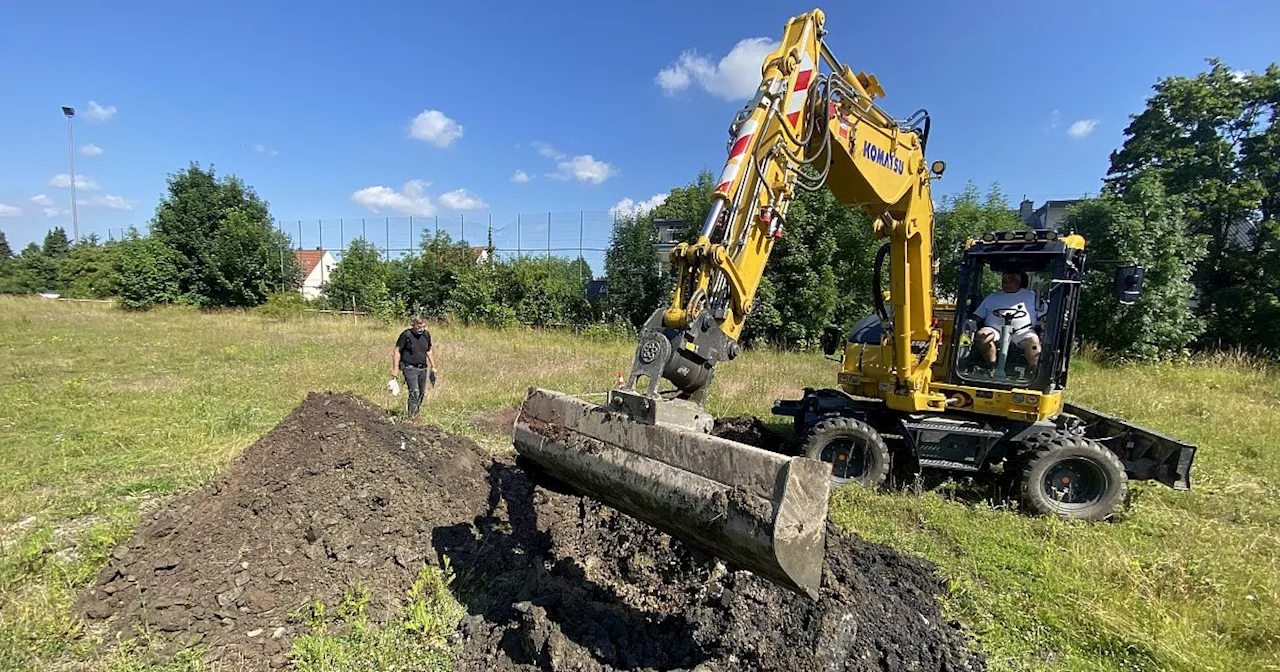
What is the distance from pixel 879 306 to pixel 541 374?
7.56 meters

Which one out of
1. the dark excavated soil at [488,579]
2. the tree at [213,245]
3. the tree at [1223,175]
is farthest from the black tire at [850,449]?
the tree at [213,245]

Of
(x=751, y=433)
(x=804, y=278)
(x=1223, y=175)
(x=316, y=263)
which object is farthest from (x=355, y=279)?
(x=1223, y=175)

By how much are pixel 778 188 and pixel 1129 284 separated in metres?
3.78

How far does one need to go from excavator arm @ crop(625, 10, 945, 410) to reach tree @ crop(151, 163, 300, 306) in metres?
32.2

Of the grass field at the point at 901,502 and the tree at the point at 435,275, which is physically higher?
the tree at the point at 435,275

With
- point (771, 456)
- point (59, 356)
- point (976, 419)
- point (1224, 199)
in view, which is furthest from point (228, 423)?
point (1224, 199)

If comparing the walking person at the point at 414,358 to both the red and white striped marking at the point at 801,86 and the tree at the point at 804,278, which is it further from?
the tree at the point at 804,278

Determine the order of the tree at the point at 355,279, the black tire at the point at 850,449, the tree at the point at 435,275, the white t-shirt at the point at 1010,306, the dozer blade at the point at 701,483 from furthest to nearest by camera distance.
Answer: the tree at the point at 355,279, the tree at the point at 435,275, the black tire at the point at 850,449, the white t-shirt at the point at 1010,306, the dozer blade at the point at 701,483

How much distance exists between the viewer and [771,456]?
2691 mm

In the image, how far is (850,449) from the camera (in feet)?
21.2

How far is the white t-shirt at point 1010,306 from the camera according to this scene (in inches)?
239

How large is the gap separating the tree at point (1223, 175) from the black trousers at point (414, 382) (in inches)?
784

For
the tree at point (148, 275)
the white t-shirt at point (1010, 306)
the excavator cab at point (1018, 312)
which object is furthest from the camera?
the tree at point (148, 275)

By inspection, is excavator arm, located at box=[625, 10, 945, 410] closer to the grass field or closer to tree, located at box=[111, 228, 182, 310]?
the grass field
